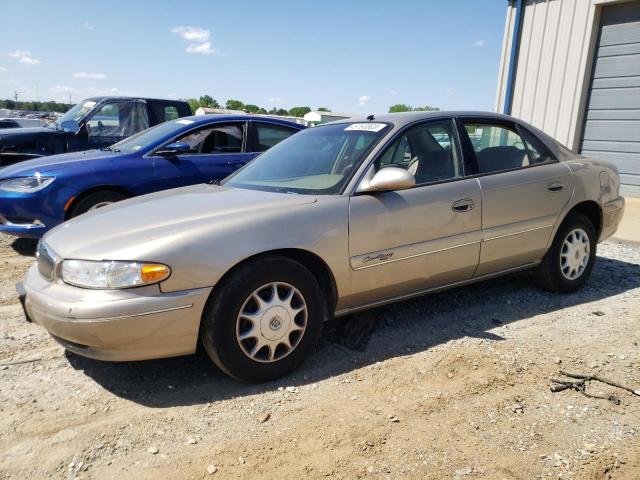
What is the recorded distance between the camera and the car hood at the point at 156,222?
2.71m

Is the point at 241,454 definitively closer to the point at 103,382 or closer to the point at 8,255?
the point at 103,382

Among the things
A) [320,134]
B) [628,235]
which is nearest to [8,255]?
[320,134]

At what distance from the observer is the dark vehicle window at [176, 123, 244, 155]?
6.16m

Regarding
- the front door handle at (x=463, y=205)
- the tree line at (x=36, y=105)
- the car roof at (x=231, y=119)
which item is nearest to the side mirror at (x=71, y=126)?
the car roof at (x=231, y=119)

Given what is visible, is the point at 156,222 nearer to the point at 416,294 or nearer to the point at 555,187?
the point at 416,294

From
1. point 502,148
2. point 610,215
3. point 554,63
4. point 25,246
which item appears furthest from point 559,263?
point 554,63

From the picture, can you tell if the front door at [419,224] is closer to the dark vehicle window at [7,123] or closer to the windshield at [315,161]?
the windshield at [315,161]

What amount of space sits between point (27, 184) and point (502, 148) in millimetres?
4726

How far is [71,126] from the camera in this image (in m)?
7.50

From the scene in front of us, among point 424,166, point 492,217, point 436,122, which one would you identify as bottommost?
point 492,217

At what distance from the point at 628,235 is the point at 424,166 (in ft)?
14.5

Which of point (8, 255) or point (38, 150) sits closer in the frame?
point (8, 255)

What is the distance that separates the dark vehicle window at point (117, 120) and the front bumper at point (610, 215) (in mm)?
6528

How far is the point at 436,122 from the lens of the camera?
12.8 ft
